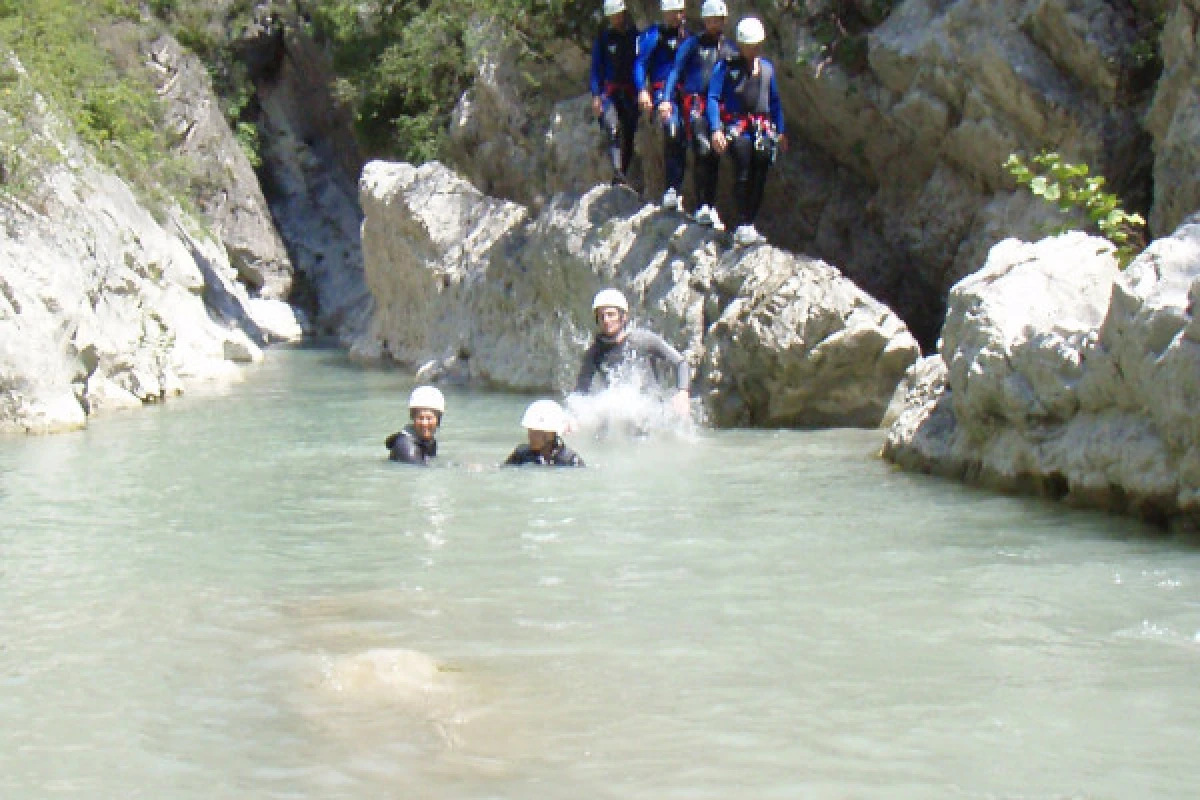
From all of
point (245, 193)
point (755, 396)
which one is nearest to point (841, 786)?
point (755, 396)

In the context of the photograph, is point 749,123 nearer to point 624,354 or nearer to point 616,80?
point 616,80

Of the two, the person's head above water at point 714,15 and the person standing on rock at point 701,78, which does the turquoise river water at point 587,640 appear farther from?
the person's head above water at point 714,15

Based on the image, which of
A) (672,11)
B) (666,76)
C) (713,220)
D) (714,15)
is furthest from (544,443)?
(672,11)

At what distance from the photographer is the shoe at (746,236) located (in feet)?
42.8

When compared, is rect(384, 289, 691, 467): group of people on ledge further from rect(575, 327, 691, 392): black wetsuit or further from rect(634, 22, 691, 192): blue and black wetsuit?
rect(634, 22, 691, 192): blue and black wetsuit

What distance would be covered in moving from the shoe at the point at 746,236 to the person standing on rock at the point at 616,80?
2060mm

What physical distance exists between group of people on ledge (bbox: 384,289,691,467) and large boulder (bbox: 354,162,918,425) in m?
0.79

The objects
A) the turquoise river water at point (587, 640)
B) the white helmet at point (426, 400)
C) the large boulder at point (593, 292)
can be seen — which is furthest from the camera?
the large boulder at point (593, 292)

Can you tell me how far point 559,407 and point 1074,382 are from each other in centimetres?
369

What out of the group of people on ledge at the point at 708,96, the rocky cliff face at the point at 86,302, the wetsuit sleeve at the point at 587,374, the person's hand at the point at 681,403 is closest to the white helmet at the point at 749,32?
the group of people on ledge at the point at 708,96

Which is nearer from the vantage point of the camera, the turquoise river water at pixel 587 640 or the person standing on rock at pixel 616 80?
the turquoise river water at pixel 587 640

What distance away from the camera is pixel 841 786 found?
4.13 m

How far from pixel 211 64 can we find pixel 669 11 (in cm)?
1891

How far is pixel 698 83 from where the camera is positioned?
43.9 ft
